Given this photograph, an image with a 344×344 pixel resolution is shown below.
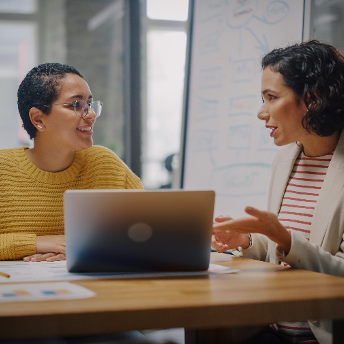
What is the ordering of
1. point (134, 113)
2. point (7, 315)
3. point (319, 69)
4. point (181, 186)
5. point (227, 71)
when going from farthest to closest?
point (134, 113), point (181, 186), point (227, 71), point (319, 69), point (7, 315)

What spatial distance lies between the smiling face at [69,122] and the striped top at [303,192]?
2.35 ft

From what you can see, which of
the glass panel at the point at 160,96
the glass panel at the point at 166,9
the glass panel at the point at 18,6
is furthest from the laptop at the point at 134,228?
the glass panel at the point at 18,6

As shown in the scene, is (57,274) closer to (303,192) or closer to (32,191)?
(32,191)

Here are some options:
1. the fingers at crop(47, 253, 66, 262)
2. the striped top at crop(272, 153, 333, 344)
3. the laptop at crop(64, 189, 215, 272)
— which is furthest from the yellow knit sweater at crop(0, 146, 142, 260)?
the striped top at crop(272, 153, 333, 344)

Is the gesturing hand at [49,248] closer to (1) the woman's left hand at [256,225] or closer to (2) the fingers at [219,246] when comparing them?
(2) the fingers at [219,246]

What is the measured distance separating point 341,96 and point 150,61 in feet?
8.79

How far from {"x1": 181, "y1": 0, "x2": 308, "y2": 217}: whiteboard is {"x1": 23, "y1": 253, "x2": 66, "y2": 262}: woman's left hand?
1214mm

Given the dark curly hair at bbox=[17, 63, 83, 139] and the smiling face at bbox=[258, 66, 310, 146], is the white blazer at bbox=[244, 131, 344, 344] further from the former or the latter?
the dark curly hair at bbox=[17, 63, 83, 139]

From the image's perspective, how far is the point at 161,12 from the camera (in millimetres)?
4121

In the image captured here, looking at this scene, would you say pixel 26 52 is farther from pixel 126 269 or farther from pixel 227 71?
pixel 126 269

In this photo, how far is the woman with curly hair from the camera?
5.03ft

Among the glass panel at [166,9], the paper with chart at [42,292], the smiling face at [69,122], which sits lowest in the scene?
the paper with chart at [42,292]

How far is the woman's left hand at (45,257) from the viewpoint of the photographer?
1.51 meters

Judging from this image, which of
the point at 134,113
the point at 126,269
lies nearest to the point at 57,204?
the point at 126,269
